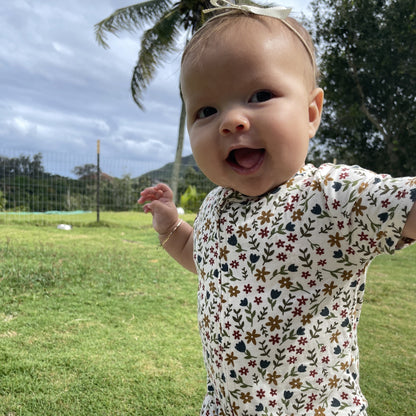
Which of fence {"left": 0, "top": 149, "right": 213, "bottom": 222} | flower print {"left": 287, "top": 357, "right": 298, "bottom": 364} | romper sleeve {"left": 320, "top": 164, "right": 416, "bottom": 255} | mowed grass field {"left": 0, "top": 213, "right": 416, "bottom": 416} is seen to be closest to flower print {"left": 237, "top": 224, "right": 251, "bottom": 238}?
romper sleeve {"left": 320, "top": 164, "right": 416, "bottom": 255}

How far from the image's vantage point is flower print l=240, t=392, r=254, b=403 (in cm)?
95

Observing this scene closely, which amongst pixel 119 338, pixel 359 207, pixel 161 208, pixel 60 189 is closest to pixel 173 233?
pixel 161 208

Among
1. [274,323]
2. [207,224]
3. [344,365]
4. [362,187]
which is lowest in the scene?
[344,365]

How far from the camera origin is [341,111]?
1069 centimetres

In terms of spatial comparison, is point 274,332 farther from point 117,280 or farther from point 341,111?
point 341,111

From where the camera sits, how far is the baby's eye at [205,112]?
0.94 meters

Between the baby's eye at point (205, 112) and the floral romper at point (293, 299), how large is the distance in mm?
237

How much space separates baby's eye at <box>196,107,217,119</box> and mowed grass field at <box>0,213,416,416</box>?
1495mm

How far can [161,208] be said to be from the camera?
1444mm

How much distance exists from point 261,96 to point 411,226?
Result: 408mm

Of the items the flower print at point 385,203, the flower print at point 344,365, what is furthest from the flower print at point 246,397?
the flower print at point 385,203

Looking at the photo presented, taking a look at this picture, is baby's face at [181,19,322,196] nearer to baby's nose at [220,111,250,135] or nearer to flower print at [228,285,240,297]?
baby's nose at [220,111,250,135]

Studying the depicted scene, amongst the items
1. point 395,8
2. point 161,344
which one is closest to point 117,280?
point 161,344

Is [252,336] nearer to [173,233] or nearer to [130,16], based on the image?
[173,233]
